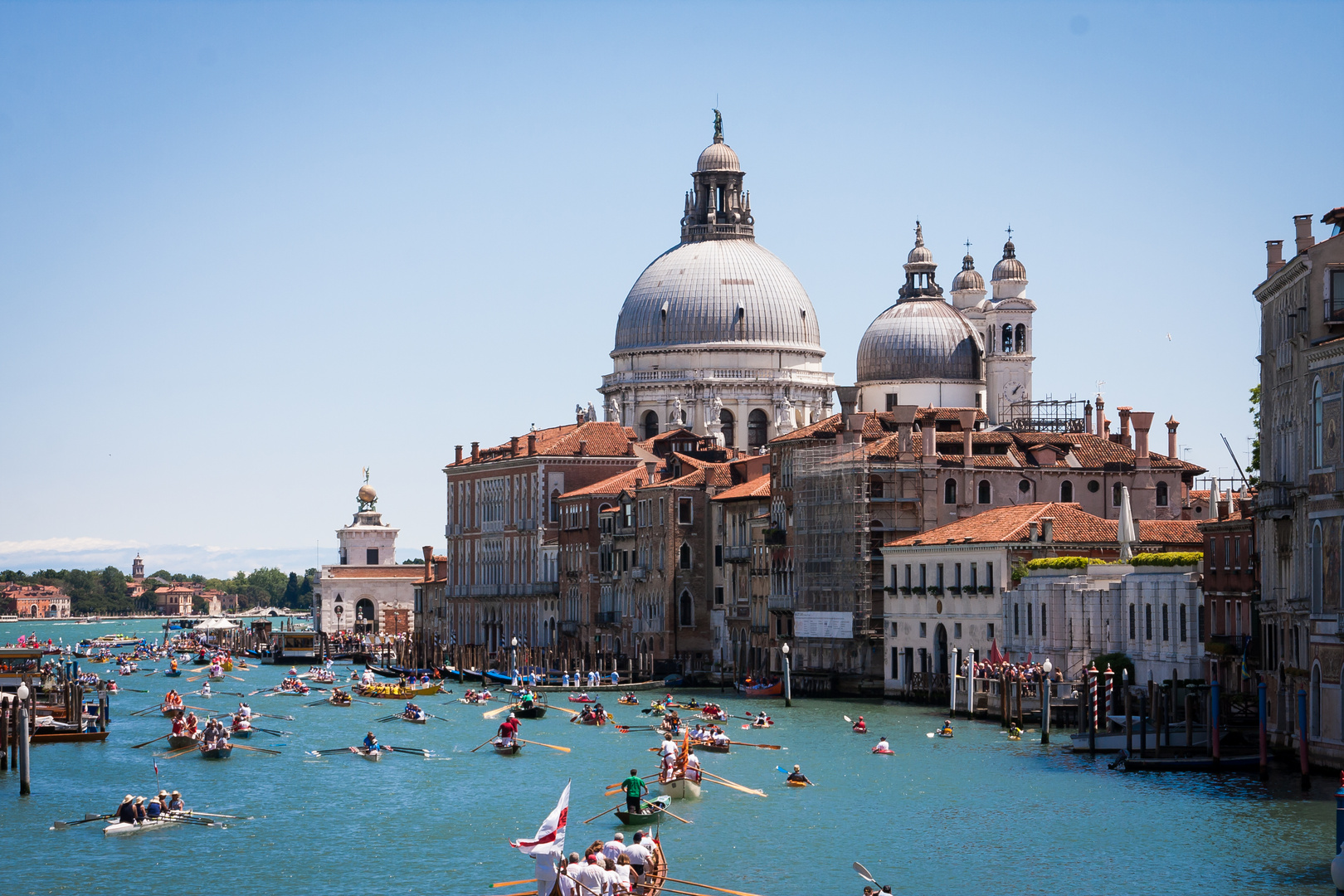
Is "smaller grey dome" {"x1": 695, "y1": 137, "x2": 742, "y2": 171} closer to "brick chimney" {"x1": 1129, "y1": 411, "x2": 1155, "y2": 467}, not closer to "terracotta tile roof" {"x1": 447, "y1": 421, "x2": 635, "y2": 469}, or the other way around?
"terracotta tile roof" {"x1": 447, "y1": 421, "x2": 635, "y2": 469}

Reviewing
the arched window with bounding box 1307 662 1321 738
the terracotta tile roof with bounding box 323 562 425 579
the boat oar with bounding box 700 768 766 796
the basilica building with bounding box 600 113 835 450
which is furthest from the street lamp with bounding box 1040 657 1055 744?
the terracotta tile roof with bounding box 323 562 425 579

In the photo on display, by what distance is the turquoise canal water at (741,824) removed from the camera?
38594 mm

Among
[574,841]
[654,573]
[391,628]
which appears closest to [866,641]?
[654,573]

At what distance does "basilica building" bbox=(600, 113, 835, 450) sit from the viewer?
117 meters

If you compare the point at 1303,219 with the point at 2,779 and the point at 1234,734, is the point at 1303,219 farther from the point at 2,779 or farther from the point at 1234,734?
the point at 2,779

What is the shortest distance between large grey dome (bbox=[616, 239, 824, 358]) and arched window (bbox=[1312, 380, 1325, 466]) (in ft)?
241

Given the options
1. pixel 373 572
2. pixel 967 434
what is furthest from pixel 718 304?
pixel 373 572

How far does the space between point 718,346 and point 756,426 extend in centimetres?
480

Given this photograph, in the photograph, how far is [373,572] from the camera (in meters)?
154

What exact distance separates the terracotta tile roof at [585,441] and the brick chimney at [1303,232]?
61.7 meters

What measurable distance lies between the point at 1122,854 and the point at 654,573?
2099 inches

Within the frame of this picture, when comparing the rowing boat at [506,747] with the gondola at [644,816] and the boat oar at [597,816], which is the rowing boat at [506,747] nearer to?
the boat oar at [597,816]

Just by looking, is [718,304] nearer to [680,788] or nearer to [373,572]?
[373,572]

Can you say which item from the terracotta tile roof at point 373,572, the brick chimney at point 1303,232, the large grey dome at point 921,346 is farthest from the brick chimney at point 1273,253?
the terracotta tile roof at point 373,572
